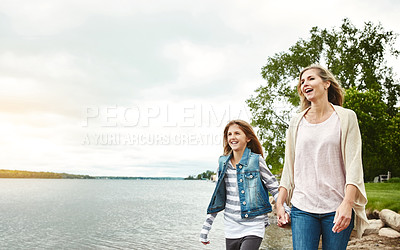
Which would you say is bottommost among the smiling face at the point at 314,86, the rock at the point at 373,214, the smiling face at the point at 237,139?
the rock at the point at 373,214

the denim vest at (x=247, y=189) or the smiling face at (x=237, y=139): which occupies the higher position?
the smiling face at (x=237, y=139)

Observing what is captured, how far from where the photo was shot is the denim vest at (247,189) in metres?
4.20

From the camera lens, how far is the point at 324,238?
302 cm

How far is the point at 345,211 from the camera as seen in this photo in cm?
278

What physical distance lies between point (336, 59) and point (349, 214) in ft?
95.1

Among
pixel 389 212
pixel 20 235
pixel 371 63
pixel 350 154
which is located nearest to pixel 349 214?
pixel 350 154

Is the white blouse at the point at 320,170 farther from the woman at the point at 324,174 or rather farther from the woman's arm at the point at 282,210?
the woman's arm at the point at 282,210

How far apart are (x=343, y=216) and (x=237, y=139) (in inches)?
76.9

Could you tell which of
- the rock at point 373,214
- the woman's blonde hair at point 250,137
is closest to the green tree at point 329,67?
the rock at point 373,214

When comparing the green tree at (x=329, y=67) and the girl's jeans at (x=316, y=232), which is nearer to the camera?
the girl's jeans at (x=316, y=232)

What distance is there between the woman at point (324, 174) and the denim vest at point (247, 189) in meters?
0.95

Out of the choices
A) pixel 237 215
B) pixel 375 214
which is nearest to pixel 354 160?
pixel 237 215

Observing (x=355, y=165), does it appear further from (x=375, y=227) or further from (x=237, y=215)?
(x=375, y=227)

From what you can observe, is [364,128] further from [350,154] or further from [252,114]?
[350,154]
